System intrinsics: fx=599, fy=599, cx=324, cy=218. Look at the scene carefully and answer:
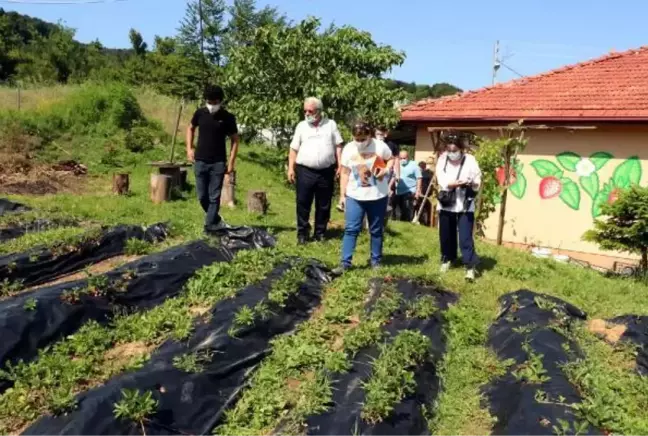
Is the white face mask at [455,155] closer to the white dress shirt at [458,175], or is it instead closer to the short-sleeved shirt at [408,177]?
the white dress shirt at [458,175]

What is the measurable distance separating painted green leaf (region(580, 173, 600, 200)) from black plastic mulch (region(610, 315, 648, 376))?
7090 millimetres

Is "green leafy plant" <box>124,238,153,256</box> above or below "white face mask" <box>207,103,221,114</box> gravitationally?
below

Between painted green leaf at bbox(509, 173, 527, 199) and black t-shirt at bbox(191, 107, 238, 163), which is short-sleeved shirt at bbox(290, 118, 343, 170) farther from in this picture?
painted green leaf at bbox(509, 173, 527, 199)

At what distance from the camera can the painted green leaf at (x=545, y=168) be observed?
1197 centimetres

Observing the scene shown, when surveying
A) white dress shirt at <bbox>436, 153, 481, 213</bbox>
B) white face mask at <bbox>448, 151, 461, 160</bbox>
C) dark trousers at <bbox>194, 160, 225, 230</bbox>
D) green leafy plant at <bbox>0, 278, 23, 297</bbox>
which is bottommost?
green leafy plant at <bbox>0, 278, 23, 297</bbox>

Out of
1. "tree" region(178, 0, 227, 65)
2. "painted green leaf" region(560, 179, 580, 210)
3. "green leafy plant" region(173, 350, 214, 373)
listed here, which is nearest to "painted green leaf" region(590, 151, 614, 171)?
"painted green leaf" region(560, 179, 580, 210)

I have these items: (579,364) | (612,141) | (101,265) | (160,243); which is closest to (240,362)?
(579,364)

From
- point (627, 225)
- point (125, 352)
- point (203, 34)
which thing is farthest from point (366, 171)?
point (203, 34)

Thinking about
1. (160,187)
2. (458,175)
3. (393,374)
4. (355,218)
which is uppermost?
(458,175)

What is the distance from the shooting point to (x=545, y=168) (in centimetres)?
1209

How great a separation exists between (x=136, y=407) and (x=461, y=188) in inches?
155

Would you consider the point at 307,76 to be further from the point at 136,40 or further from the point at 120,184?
the point at 136,40

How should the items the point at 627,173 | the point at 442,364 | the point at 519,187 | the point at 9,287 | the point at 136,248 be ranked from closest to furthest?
1. the point at 442,364
2. the point at 9,287
3. the point at 136,248
4. the point at 627,173
5. the point at 519,187

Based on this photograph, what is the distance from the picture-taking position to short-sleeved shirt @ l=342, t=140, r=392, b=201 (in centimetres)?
581
